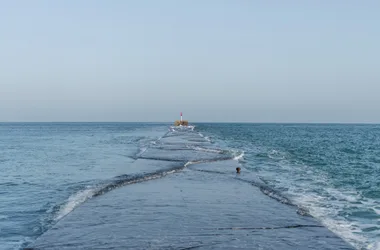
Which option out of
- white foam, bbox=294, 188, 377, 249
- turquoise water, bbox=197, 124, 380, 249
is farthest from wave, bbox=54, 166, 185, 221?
white foam, bbox=294, 188, 377, 249

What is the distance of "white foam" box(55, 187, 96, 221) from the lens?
1275cm

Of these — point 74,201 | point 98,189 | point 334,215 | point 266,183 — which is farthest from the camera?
point 266,183

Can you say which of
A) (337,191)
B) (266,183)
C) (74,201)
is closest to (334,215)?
(337,191)

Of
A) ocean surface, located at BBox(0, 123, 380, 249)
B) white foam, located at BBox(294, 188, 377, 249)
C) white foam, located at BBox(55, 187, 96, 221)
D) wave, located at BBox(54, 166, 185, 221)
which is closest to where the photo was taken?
white foam, located at BBox(294, 188, 377, 249)

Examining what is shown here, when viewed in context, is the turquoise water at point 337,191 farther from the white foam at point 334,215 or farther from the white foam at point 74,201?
the white foam at point 74,201

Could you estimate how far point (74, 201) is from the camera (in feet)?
47.6

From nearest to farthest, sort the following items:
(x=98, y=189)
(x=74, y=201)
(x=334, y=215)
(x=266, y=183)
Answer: (x=334, y=215) < (x=74, y=201) < (x=98, y=189) < (x=266, y=183)

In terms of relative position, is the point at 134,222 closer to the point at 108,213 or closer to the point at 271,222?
the point at 108,213

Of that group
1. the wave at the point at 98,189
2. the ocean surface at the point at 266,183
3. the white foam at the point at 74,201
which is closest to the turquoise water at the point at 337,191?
the ocean surface at the point at 266,183

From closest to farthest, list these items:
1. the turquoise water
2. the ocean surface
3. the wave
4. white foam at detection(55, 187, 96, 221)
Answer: the ocean surface < the turquoise water < white foam at detection(55, 187, 96, 221) < the wave

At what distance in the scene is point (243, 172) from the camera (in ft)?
71.9

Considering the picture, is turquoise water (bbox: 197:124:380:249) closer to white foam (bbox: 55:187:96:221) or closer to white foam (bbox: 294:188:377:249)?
white foam (bbox: 294:188:377:249)

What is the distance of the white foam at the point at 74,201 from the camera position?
12.8 metres

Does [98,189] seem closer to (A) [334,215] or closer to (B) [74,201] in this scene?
(B) [74,201]
